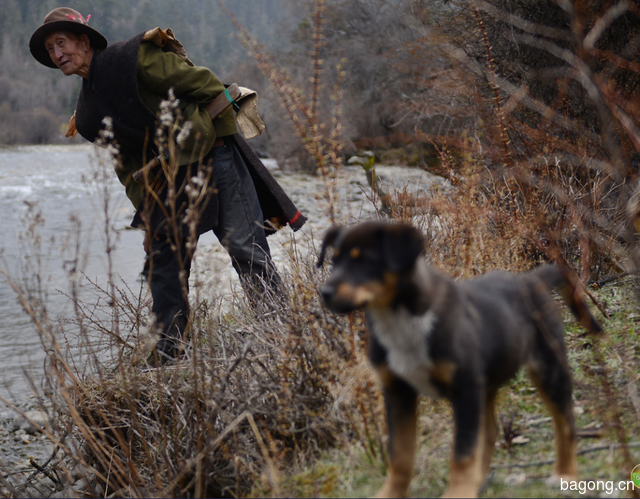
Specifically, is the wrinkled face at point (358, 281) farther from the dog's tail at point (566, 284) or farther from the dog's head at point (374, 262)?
the dog's tail at point (566, 284)

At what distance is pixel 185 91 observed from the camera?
13.8 feet

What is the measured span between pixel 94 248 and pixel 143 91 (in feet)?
24.7

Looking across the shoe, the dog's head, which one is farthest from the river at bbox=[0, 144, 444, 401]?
the dog's head

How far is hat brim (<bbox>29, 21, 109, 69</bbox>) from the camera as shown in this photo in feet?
13.1

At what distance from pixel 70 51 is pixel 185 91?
87 centimetres

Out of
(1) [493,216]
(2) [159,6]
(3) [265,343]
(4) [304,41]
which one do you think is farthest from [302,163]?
(2) [159,6]

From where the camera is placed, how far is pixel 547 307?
1.90 m

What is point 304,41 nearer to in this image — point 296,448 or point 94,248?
point 94,248

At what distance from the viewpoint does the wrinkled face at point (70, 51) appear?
4.11 m

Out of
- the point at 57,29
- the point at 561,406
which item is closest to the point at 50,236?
the point at 57,29

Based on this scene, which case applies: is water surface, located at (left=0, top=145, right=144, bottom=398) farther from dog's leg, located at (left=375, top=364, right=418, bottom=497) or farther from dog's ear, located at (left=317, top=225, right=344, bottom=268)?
dog's leg, located at (left=375, top=364, right=418, bottom=497)

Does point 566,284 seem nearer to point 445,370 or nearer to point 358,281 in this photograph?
point 445,370

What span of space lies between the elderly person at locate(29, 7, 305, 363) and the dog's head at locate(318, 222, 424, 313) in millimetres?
2273

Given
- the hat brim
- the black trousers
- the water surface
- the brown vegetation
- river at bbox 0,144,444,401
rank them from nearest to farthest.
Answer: the brown vegetation, the water surface, river at bbox 0,144,444,401, the hat brim, the black trousers
